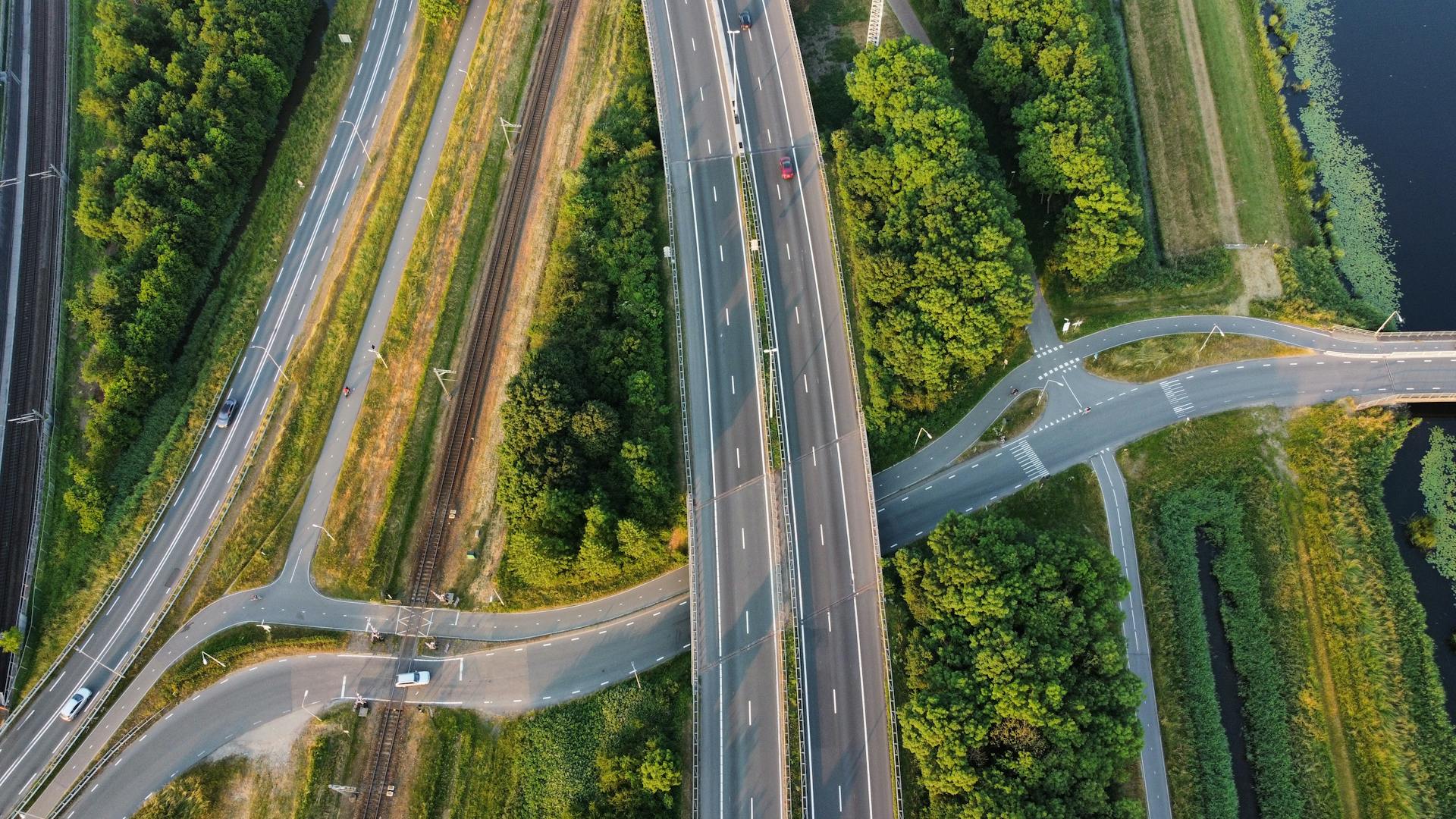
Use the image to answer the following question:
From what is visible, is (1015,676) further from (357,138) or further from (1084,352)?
(357,138)

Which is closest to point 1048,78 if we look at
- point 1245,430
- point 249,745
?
point 1245,430

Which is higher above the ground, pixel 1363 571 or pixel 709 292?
pixel 709 292

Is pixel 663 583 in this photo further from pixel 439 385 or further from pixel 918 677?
pixel 439 385

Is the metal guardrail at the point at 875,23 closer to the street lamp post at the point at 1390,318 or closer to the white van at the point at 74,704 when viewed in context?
the street lamp post at the point at 1390,318

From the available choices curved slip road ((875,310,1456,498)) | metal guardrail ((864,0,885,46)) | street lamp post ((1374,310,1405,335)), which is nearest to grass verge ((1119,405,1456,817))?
curved slip road ((875,310,1456,498))

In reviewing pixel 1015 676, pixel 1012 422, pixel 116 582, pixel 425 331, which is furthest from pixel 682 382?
pixel 116 582
